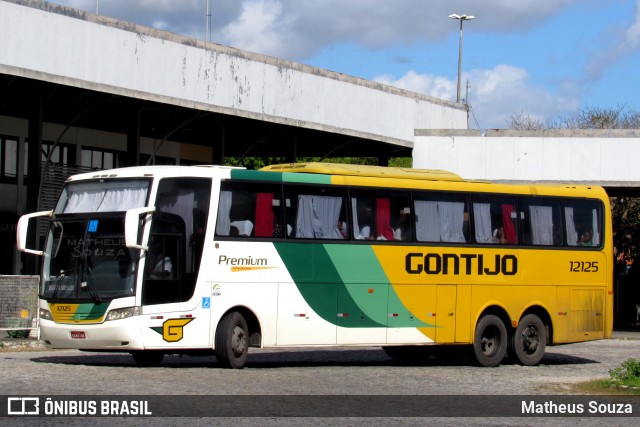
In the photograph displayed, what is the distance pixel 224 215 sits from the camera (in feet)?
64.3

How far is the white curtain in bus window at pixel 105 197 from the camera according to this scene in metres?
19.1

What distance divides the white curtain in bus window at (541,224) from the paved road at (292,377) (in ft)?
7.86

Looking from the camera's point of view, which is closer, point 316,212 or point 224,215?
point 224,215

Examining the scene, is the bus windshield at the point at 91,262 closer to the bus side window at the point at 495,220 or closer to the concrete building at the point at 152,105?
the bus side window at the point at 495,220

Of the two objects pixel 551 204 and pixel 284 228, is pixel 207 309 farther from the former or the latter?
pixel 551 204

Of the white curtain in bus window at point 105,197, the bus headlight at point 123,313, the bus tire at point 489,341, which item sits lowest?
the bus tire at point 489,341

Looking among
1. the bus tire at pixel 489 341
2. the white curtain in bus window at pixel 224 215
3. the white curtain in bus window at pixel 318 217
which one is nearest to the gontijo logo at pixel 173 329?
the white curtain in bus window at pixel 224 215

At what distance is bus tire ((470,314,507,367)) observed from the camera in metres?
22.7

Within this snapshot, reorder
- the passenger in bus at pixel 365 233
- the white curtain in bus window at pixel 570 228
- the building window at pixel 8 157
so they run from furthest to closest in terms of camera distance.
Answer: the building window at pixel 8 157, the white curtain in bus window at pixel 570 228, the passenger in bus at pixel 365 233

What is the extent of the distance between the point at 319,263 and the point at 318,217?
0.77 m

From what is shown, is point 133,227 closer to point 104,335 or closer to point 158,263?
point 158,263

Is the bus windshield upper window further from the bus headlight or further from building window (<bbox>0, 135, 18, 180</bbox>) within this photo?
building window (<bbox>0, 135, 18, 180</bbox>)

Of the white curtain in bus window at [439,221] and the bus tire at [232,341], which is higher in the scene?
the white curtain in bus window at [439,221]

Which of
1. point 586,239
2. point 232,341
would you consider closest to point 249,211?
point 232,341
